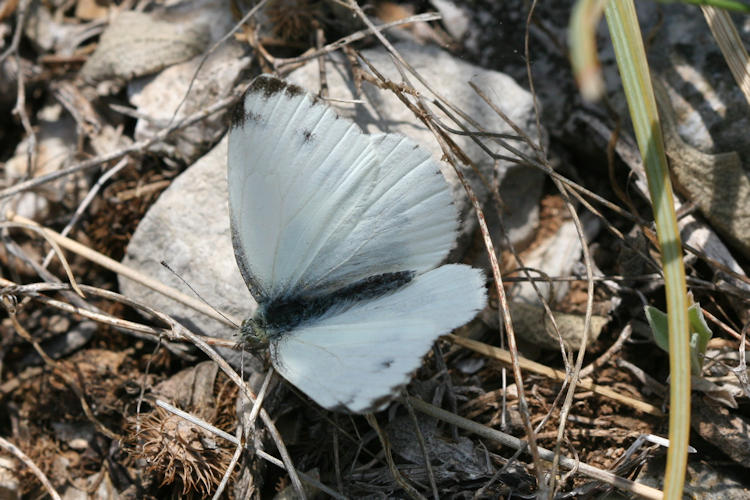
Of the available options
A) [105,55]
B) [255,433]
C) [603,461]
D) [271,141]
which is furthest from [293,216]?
[105,55]

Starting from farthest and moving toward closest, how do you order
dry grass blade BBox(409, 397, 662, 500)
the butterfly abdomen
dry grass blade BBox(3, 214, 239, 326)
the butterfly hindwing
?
dry grass blade BBox(3, 214, 239, 326) → the butterfly abdomen → dry grass blade BBox(409, 397, 662, 500) → the butterfly hindwing

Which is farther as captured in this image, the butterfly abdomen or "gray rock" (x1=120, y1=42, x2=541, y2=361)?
"gray rock" (x1=120, y1=42, x2=541, y2=361)

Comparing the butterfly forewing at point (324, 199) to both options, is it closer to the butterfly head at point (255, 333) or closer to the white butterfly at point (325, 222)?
the white butterfly at point (325, 222)

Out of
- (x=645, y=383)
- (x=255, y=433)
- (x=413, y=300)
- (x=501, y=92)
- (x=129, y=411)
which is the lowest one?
(x=129, y=411)

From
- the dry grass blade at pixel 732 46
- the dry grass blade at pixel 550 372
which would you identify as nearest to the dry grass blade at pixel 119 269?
the dry grass blade at pixel 550 372

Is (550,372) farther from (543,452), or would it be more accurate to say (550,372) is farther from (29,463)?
(29,463)

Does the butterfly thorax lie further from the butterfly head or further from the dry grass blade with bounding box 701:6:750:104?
A: the dry grass blade with bounding box 701:6:750:104

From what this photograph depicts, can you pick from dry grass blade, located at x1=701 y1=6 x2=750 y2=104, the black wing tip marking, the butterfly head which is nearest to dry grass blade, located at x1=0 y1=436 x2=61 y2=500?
the butterfly head

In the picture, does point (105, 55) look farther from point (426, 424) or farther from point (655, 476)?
point (655, 476)
